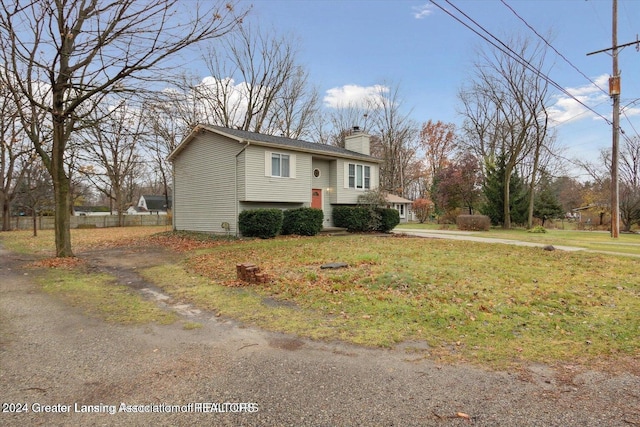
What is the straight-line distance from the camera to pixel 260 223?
49.2 ft

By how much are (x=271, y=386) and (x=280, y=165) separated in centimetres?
1458

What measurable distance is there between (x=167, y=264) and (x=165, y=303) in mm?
4200

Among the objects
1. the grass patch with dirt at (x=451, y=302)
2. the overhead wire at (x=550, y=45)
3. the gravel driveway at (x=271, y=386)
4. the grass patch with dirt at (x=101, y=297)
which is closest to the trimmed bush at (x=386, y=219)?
the grass patch with dirt at (x=451, y=302)

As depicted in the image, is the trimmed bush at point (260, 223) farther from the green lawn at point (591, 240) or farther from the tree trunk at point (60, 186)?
the green lawn at point (591, 240)

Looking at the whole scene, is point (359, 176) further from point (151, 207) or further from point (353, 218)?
point (151, 207)

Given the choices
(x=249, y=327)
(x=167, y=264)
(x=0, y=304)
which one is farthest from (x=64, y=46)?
(x=249, y=327)

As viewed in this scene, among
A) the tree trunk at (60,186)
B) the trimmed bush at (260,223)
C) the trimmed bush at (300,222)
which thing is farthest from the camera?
the trimmed bush at (300,222)

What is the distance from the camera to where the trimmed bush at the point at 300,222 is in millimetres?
16500

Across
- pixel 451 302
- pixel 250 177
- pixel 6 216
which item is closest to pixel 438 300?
pixel 451 302

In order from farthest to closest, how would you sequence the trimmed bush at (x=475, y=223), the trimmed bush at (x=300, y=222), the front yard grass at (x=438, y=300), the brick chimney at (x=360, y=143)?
1. the brick chimney at (x=360, y=143)
2. the trimmed bush at (x=475, y=223)
3. the trimmed bush at (x=300, y=222)
4. the front yard grass at (x=438, y=300)

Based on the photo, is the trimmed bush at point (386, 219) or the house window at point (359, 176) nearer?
the trimmed bush at point (386, 219)

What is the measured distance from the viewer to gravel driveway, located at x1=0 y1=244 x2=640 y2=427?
2.50m

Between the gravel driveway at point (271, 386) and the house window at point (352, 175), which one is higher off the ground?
the house window at point (352, 175)

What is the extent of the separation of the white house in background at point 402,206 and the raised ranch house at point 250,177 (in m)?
16.9
